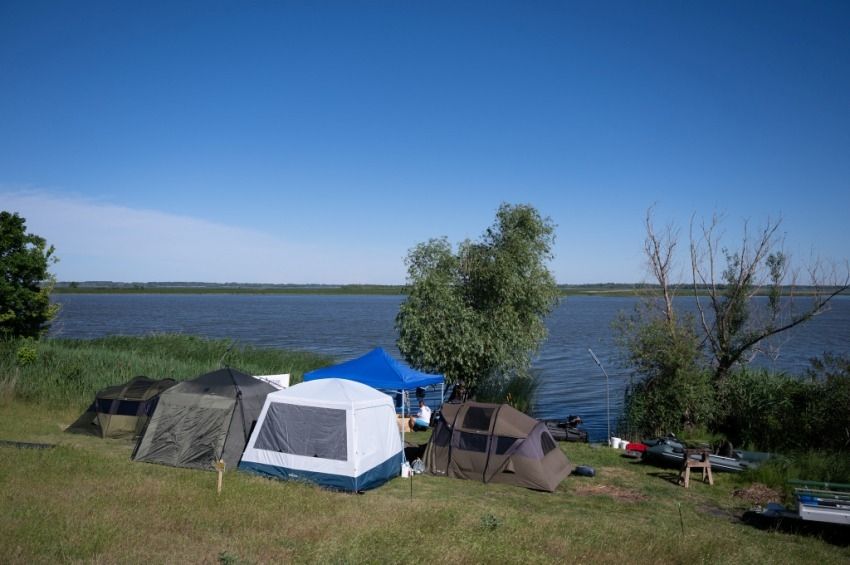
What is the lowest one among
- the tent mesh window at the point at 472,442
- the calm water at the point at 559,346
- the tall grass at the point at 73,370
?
the calm water at the point at 559,346

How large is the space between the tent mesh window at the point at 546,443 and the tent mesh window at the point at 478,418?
128 cm

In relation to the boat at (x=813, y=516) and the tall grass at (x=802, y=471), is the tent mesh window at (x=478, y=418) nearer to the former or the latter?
the boat at (x=813, y=516)

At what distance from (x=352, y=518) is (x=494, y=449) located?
17.5 feet

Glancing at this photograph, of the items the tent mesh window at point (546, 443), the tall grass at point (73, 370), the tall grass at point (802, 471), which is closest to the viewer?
the tall grass at point (802, 471)

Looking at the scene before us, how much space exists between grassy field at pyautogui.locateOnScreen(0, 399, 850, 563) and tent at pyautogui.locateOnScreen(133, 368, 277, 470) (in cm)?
59

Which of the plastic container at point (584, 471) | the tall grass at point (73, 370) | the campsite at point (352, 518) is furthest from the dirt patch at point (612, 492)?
the tall grass at point (73, 370)

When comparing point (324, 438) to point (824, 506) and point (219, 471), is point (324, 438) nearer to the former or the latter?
point (219, 471)

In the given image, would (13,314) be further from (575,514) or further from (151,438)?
(575,514)

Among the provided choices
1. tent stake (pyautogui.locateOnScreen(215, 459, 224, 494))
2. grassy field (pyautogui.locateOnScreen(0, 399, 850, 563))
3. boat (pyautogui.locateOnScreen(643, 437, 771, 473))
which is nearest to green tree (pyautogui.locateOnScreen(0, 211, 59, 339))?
grassy field (pyautogui.locateOnScreen(0, 399, 850, 563))

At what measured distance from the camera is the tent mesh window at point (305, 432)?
12734 mm

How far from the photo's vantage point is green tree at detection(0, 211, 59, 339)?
26562 mm

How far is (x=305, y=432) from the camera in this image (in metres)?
13.0

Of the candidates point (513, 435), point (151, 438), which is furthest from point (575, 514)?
point (151, 438)

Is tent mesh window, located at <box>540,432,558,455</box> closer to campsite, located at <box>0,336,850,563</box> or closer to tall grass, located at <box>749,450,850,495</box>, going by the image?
campsite, located at <box>0,336,850,563</box>
